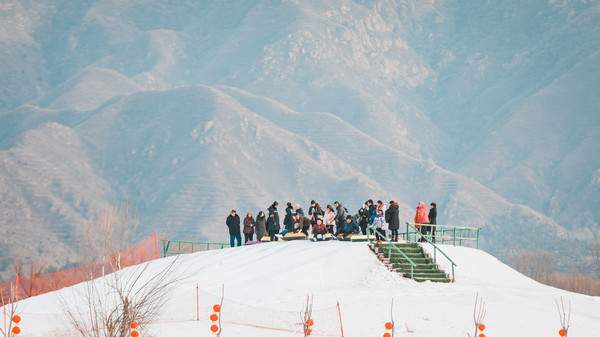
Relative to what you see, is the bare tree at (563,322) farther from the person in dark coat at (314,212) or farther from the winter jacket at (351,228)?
the person in dark coat at (314,212)

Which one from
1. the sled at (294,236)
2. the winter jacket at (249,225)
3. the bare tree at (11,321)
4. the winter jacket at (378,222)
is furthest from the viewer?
the winter jacket at (249,225)

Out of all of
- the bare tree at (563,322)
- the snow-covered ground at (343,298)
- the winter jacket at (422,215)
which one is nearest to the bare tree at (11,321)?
the snow-covered ground at (343,298)

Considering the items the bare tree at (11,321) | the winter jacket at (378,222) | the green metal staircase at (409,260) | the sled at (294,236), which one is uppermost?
the winter jacket at (378,222)

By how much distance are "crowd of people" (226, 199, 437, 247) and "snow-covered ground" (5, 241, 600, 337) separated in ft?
3.14

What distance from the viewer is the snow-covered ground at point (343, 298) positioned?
22.4m

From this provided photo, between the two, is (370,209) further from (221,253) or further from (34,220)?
(34,220)

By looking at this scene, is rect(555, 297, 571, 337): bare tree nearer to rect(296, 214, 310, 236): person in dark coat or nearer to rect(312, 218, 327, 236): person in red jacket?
rect(312, 218, 327, 236): person in red jacket

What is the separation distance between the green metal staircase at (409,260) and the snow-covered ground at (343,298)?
423 mm

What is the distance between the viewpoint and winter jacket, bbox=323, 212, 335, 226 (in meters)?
33.1

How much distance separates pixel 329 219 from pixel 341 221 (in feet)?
2.03

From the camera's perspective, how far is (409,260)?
2733cm

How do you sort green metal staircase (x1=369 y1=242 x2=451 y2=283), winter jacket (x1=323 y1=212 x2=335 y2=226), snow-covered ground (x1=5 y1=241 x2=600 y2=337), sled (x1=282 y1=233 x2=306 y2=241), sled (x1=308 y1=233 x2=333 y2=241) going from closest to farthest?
snow-covered ground (x1=5 y1=241 x2=600 y2=337), green metal staircase (x1=369 y1=242 x2=451 y2=283), sled (x1=308 y1=233 x2=333 y2=241), winter jacket (x1=323 y1=212 x2=335 y2=226), sled (x1=282 y1=233 x2=306 y2=241)

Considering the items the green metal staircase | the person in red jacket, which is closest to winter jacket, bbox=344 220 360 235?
the person in red jacket

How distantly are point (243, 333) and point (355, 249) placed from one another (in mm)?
8843
